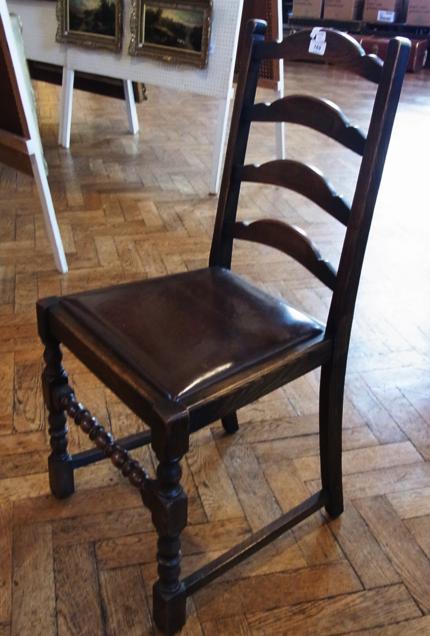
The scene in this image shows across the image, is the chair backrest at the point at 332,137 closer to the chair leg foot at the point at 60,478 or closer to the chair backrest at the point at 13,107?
the chair leg foot at the point at 60,478

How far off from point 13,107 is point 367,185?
128cm

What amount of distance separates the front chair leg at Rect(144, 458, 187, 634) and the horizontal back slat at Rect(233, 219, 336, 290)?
425mm

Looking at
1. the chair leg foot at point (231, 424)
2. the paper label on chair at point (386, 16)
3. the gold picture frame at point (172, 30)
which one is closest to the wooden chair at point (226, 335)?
the chair leg foot at point (231, 424)

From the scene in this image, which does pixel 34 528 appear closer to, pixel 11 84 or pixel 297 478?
pixel 297 478

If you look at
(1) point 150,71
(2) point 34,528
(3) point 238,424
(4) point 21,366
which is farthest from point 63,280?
(1) point 150,71

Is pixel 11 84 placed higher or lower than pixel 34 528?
higher

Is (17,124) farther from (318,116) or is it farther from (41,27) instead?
(41,27)

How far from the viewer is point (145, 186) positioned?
293 centimetres

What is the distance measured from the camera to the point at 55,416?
117 centimetres

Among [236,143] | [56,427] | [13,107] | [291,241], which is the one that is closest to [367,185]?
[291,241]

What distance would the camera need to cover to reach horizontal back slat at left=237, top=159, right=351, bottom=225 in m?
1.05

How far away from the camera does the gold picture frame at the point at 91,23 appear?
288 centimetres

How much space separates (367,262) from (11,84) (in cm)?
134

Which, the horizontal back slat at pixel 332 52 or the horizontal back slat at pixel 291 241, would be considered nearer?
the horizontal back slat at pixel 332 52
